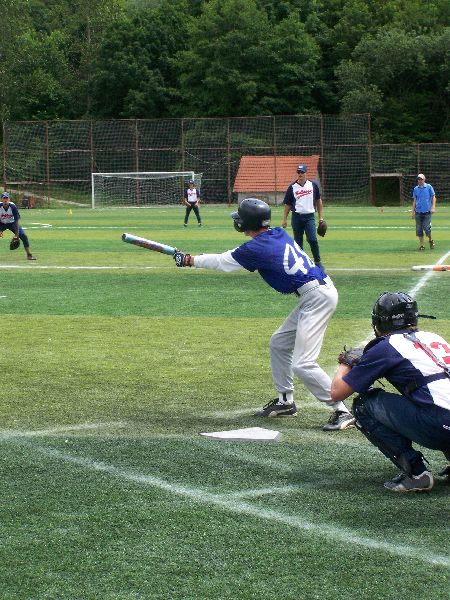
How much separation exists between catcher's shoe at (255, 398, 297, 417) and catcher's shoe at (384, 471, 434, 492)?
2.44 m

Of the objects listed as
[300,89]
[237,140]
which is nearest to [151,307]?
[237,140]

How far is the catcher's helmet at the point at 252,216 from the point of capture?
8875 millimetres

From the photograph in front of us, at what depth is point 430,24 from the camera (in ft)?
259

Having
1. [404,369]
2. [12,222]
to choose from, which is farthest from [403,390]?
[12,222]

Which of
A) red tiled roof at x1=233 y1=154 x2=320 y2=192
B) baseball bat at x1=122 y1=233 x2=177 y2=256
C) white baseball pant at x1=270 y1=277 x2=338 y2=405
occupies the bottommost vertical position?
white baseball pant at x1=270 y1=277 x2=338 y2=405

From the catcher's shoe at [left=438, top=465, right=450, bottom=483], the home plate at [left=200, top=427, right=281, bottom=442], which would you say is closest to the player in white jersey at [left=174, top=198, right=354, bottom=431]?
the home plate at [left=200, top=427, right=281, bottom=442]

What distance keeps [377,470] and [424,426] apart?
2.96ft

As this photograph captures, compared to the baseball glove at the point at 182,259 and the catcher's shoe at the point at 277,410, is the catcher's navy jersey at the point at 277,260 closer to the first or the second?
the baseball glove at the point at 182,259

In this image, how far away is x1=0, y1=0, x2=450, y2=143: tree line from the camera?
70.9 m

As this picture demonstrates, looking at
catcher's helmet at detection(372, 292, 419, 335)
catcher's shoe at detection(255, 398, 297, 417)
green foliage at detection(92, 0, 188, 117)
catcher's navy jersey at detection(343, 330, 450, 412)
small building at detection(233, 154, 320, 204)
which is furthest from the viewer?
green foliage at detection(92, 0, 188, 117)

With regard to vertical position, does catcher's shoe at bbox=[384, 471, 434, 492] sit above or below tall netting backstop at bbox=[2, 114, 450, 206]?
below

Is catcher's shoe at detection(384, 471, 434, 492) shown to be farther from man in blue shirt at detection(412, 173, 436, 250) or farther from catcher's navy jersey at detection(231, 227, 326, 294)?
man in blue shirt at detection(412, 173, 436, 250)

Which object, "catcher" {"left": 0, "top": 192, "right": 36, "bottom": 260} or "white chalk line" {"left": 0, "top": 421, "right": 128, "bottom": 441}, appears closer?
"white chalk line" {"left": 0, "top": 421, "right": 128, "bottom": 441}

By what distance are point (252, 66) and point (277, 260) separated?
232 feet
